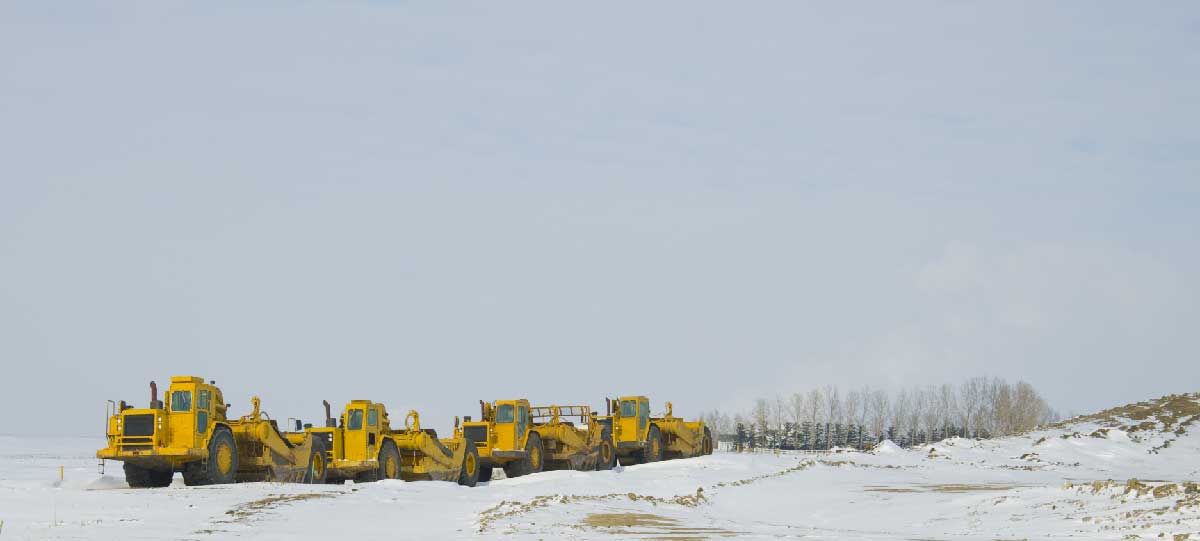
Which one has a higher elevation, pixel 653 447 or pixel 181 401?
pixel 181 401

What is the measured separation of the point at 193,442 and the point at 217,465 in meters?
1.06

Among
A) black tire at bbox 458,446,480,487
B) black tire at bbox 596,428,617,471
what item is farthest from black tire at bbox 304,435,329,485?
black tire at bbox 596,428,617,471

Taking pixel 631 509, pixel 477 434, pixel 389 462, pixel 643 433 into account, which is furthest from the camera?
pixel 643 433

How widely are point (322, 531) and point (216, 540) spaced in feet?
8.47

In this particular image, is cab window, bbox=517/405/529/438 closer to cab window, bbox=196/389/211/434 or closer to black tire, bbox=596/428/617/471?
black tire, bbox=596/428/617/471

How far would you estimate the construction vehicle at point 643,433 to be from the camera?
5231 centimetres

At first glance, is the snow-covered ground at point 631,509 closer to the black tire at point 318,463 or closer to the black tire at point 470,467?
the black tire at point 470,467

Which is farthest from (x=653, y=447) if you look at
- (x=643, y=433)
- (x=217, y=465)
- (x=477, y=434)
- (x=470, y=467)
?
(x=217, y=465)

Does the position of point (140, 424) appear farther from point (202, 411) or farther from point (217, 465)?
point (217, 465)

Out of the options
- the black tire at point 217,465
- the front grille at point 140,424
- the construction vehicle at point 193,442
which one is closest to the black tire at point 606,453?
the construction vehicle at point 193,442

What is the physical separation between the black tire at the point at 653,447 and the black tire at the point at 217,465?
23221mm

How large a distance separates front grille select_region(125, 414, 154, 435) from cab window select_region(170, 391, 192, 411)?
0.68m

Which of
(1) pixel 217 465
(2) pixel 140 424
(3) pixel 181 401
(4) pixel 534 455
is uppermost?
(3) pixel 181 401

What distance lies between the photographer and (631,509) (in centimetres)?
2738
